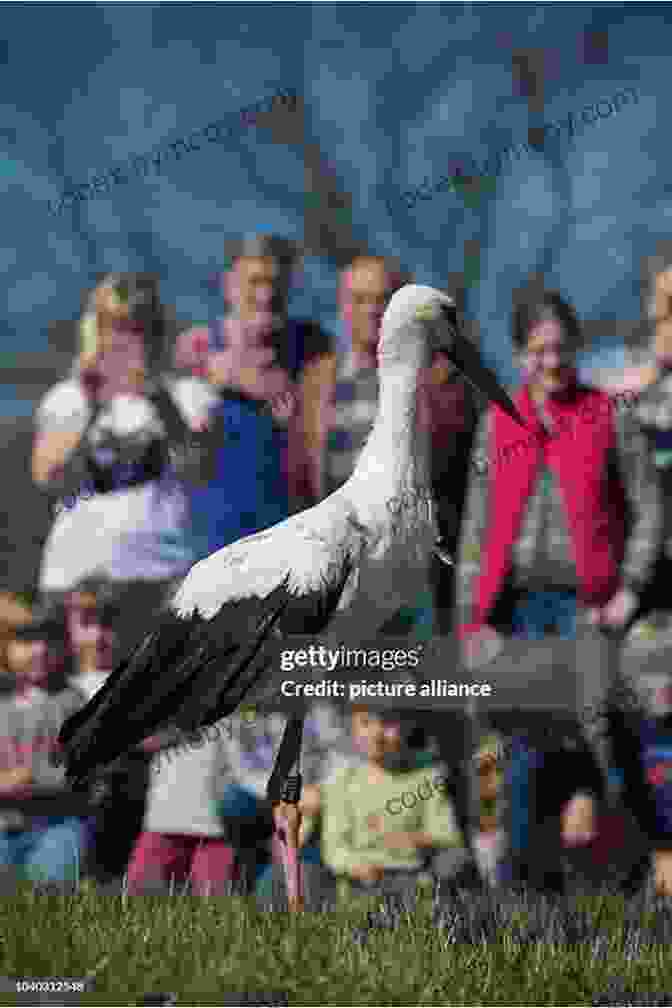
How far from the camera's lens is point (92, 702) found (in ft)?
13.5

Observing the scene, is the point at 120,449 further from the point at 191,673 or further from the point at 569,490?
the point at 569,490

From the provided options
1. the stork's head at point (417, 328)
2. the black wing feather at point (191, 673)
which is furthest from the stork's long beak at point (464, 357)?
the black wing feather at point (191, 673)

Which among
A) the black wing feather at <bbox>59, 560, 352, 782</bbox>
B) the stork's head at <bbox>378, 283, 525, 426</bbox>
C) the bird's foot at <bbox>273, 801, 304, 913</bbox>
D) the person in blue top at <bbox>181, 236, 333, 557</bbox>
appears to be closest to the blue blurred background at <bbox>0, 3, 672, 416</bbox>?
the person in blue top at <bbox>181, 236, 333, 557</bbox>

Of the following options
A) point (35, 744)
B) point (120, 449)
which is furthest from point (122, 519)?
point (35, 744)

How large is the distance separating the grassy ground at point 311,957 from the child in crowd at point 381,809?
813 millimetres

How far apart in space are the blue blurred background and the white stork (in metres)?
1.12

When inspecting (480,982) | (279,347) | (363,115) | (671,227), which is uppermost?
(363,115)

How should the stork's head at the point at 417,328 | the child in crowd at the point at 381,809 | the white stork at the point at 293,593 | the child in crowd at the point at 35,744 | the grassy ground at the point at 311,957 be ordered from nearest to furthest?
the grassy ground at the point at 311,957 → the white stork at the point at 293,593 → the stork's head at the point at 417,328 → the child in crowd at the point at 381,809 → the child in crowd at the point at 35,744

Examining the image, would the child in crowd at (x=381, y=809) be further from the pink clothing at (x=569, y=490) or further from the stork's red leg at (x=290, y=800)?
the stork's red leg at (x=290, y=800)

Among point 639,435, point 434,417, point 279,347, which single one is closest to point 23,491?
point 279,347

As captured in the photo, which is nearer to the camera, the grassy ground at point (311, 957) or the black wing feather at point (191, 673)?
the grassy ground at point (311, 957)

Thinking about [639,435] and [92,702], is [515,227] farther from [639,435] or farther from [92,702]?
[92,702]

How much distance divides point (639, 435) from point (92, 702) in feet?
6.68

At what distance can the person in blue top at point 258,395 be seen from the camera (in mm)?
5121
